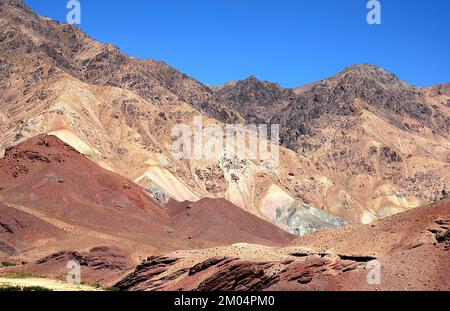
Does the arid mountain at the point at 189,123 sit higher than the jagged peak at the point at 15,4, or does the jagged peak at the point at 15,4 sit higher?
the jagged peak at the point at 15,4

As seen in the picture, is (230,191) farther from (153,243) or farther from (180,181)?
(153,243)

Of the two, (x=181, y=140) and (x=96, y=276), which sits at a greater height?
(x=181, y=140)

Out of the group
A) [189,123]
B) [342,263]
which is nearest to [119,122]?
[189,123]

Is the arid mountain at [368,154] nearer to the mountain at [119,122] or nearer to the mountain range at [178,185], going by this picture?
the mountain range at [178,185]

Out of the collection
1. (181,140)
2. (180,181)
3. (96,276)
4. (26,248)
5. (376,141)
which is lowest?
(96,276)

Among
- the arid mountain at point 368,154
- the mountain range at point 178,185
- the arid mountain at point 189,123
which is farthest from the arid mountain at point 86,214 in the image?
the arid mountain at point 368,154

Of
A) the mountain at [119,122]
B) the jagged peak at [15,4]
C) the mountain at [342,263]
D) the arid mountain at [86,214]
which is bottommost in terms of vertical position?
the mountain at [342,263]

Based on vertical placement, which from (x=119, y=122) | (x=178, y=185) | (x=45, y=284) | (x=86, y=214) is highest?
(x=119, y=122)

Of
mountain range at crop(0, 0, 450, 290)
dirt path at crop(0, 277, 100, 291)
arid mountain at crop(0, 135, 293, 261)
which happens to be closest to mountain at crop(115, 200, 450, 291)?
mountain range at crop(0, 0, 450, 290)

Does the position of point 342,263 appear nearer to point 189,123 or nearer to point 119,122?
point 119,122

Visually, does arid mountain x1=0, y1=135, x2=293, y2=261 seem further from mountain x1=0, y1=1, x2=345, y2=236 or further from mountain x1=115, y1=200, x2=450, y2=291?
mountain x1=115, y1=200, x2=450, y2=291
